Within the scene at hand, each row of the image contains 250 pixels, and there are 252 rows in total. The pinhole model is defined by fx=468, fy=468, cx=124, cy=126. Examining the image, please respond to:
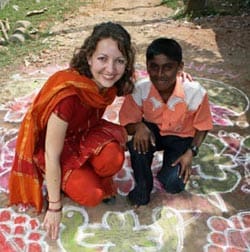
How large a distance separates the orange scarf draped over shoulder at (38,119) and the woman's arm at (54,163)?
0.25ft

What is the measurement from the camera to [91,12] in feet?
25.7

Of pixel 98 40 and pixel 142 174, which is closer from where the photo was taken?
pixel 98 40

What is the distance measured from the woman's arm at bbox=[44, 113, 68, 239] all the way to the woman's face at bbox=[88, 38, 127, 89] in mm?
296

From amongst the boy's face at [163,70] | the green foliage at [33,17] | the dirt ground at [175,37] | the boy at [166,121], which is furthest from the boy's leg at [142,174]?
the green foliage at [33,17]

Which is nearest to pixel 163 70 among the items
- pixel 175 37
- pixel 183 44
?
pixel 183 44

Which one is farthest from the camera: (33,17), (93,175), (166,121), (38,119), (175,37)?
(33,17)

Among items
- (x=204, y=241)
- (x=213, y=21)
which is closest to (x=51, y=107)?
(x=204, y=241)

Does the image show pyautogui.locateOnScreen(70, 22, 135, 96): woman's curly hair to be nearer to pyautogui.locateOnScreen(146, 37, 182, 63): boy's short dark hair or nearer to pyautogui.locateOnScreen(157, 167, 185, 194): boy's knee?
pyautogui.locateOnScreen(146, 37, 182, 63): boy's short dark hair

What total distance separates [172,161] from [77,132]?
2.01 ft

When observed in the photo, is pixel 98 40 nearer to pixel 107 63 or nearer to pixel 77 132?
pixel 107 63

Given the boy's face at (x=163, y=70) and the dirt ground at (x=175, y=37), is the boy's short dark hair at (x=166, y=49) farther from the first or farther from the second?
the dirt ground at (x=175, y=37)

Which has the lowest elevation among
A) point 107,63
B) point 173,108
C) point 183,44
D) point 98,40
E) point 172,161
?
point 183,44

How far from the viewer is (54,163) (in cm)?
230

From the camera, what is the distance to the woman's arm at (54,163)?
89.0 inches
